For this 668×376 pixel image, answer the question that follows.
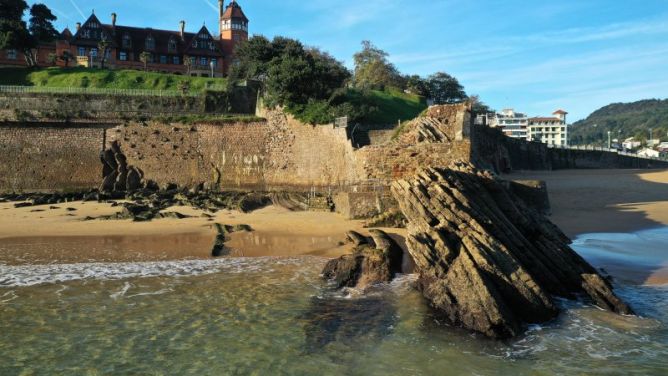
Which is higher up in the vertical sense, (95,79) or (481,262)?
(95,79)

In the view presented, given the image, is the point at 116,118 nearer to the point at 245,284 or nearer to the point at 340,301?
the point at 245,284

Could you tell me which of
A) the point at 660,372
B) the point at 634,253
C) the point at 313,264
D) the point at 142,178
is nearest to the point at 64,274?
the point at 313,264

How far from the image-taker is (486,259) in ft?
28.7

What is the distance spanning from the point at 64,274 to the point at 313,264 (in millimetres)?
6206

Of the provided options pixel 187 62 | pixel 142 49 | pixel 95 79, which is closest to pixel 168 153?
pixel 95 79

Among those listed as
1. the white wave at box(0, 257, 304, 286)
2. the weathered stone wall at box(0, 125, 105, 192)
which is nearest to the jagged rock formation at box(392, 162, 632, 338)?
the white wave at box(0, 257, 304, 286)

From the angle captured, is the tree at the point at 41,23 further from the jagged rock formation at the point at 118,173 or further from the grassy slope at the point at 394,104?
the grassy slope at the point at 394,104

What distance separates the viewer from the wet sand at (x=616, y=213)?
11.4m

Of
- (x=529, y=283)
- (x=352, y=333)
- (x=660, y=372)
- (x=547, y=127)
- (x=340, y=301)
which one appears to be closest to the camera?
(x=660, y=372)

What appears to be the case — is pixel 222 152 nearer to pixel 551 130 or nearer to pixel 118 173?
pixel 118 173

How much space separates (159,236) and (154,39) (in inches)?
1947

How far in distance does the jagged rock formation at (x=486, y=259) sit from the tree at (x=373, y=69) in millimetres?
43874

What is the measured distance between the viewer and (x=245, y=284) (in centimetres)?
1062

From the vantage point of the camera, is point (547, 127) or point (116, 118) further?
point (547, 127)
